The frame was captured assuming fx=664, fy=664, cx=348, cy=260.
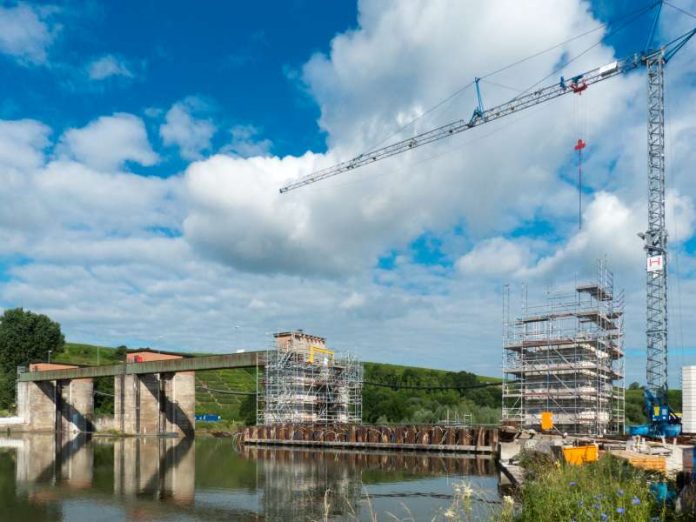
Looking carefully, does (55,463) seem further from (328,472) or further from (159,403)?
(159,403)

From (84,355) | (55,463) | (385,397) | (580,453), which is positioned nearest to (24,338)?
(84,355)

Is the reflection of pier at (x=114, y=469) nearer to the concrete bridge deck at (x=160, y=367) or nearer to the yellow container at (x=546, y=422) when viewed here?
the concrete bridge deck at (x=160, y=367)

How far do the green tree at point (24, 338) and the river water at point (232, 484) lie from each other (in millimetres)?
46666

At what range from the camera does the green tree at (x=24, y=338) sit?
92312 mm

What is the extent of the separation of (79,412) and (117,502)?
204 ft

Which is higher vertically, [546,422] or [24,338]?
[24,338]

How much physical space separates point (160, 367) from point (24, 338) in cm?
3881

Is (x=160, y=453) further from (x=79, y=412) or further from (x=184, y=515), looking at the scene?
(x=79, y=412)

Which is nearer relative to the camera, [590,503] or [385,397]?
[590,503]

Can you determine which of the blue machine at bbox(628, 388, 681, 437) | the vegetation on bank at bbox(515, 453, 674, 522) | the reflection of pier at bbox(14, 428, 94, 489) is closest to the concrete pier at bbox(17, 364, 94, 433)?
the reflection of pier at bbox(14, 428, 94, 489)

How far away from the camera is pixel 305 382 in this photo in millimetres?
60469

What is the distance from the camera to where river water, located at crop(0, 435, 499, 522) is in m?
21.8

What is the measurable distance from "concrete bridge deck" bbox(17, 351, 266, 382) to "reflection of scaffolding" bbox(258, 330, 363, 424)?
1971 millimetres

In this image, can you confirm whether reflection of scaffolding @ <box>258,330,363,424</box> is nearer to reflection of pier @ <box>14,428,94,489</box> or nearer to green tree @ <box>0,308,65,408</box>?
reflection of pier @ <box>14,428,94,489</box>
